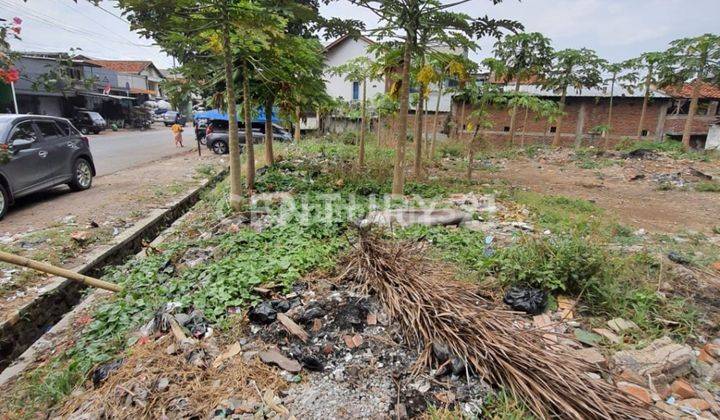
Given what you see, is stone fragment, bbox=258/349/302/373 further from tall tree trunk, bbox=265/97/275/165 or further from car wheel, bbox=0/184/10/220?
tall tree trunk, bbox=265/97/275/165

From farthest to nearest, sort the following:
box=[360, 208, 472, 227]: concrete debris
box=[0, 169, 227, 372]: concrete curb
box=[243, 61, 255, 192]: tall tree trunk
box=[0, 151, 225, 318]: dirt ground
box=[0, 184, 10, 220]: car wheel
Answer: box=[243, 61, 255, 192]: tall tree trunk
box=[0, 184, 10, 220]: car wheel
box=[360, 208, 472, 227]: concrete debris
box=[0, 151, 225, 318]: dirt ground
box=[0, 169, 227, 372]: concrete curb

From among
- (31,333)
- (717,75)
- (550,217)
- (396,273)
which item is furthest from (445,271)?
(717,75)

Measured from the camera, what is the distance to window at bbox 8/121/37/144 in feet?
21.3

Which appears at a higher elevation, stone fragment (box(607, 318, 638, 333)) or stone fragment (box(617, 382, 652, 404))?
stone fragment (box(607, 318, 638, 333))

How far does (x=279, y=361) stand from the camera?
267cm

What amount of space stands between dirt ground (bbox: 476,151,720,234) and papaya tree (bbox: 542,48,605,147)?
5.53 meters

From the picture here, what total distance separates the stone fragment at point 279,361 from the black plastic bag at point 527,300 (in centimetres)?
190

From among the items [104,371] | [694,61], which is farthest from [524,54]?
[104,371]

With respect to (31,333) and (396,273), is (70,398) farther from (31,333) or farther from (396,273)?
(396,273)

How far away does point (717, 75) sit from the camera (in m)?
16.5

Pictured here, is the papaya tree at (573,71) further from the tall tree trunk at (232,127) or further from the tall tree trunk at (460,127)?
the tall tree trunk at (232,127)

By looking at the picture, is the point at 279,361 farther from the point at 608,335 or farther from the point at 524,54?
the point at 524,54

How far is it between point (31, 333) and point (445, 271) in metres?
4.70

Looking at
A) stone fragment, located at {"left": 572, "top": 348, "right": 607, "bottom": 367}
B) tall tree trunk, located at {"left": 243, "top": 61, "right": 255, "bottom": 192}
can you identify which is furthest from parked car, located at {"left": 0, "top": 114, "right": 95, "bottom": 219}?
stone fragment, located at {"left": 572, "top": 348, "right": 607, "bottom": 367}
